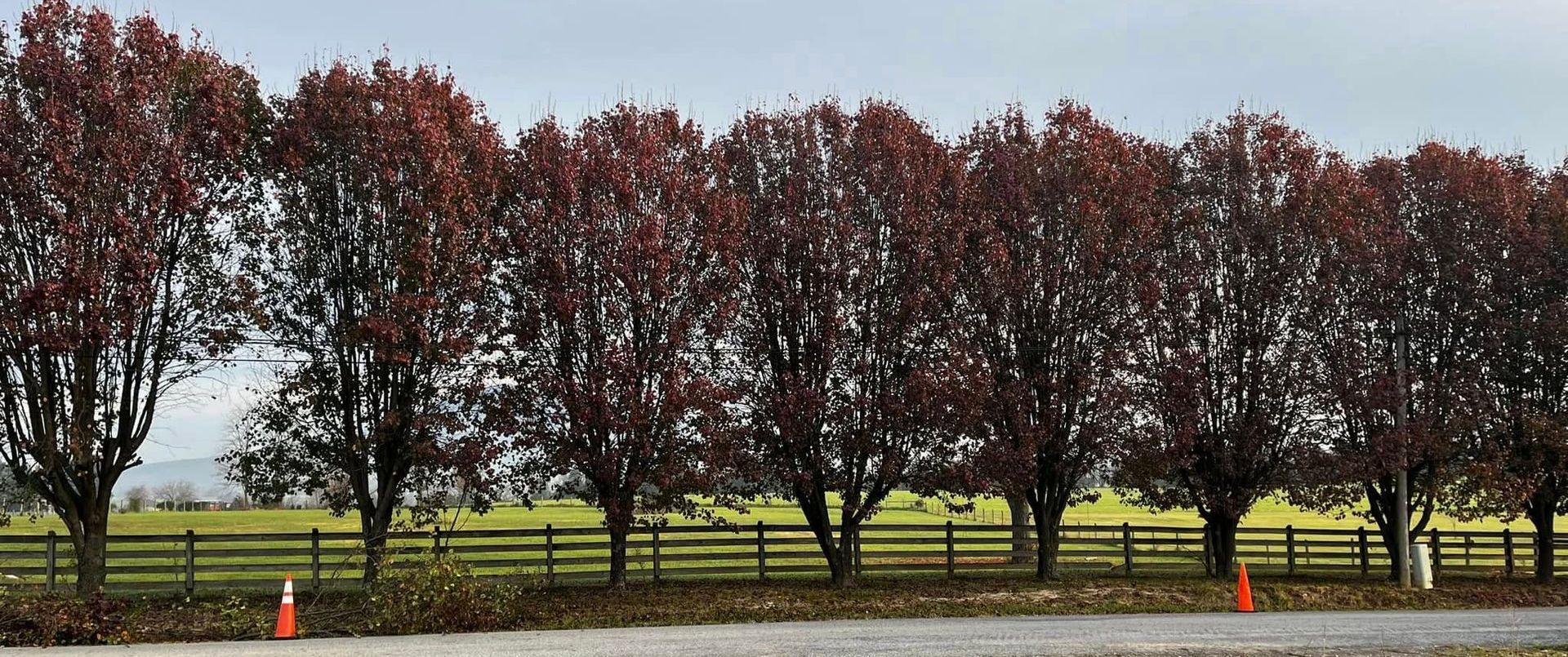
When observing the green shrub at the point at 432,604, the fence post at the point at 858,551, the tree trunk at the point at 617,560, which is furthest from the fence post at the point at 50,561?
the fence post at the point at 858,551

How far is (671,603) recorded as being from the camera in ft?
55.2

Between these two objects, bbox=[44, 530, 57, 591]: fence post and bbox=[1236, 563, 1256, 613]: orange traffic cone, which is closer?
bbox=[1236, 563, 1256, 613]: orange traffic cone

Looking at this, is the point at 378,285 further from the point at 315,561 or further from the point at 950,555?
the point at 950,555

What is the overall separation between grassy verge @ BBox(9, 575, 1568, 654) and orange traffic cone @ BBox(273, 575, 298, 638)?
34 cm

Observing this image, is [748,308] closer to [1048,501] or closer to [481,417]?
[481,417]

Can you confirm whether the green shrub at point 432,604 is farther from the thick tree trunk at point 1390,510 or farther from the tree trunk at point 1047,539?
the thick tree trunk at point 1390,510

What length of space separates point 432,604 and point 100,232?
7129 mm

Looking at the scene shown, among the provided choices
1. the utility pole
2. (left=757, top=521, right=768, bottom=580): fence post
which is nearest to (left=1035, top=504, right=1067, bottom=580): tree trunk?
(left=757, top=521, right=768, bottom=580): fence post

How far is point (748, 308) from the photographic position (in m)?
19.0

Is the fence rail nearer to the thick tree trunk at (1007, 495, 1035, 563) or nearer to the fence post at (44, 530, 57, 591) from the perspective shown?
the fence post at (44, 530, 57, 591)

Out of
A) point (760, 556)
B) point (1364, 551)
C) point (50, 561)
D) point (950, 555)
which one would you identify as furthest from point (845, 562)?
point (50, 561)

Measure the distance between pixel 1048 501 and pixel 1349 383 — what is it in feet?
20.5

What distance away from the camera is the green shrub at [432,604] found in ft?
47.1

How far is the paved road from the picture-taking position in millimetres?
11750
